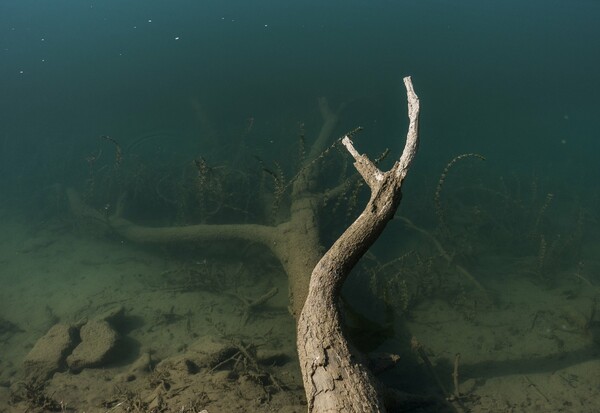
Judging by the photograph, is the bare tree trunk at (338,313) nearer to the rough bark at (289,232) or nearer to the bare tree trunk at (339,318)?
the bare tree trunk at (339,318)

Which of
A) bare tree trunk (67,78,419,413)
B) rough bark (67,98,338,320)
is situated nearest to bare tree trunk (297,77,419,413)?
bare tree trunk (67,78,419,413)

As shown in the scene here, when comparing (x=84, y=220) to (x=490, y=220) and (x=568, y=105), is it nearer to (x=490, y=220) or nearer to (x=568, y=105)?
(x=490, y=220)

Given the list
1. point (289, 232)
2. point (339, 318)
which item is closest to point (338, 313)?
point (339, 318)

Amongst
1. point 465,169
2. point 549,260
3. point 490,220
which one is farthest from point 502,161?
point 549,260

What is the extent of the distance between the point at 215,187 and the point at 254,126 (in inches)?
128

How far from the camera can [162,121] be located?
9742mm

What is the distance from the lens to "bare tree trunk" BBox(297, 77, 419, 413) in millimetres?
2189

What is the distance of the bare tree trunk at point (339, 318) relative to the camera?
7.18 feet

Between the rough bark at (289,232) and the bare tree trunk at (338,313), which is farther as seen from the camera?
the rough bark at (289,232)

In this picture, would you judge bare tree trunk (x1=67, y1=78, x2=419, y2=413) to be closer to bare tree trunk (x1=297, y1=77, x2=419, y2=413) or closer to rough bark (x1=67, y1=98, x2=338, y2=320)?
bare tree trunk (x1=297, y1=77, x2=419, y2=413)

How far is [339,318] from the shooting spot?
2.49 meters

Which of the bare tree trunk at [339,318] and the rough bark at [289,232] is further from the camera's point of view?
the rough bark at [289,232]

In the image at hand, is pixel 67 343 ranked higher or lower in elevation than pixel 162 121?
lower

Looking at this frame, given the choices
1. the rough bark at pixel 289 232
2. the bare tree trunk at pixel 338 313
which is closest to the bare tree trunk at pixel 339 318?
the bare tree trunk at pixel 338 313
